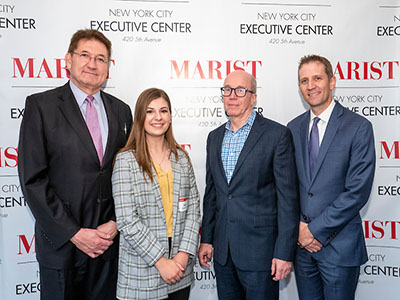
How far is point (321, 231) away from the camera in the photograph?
1.87 metres

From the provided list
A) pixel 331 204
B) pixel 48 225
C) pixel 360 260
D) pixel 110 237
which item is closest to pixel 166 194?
pixel 110 237

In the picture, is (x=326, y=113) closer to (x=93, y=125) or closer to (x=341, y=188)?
(x=341, y=188)

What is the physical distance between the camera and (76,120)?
1.91 metres

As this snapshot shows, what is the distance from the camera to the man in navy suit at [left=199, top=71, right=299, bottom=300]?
6.14 feet

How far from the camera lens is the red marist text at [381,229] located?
115 inches

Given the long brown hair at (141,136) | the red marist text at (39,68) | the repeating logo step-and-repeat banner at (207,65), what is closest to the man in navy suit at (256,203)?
the long brown hair at (141,136)

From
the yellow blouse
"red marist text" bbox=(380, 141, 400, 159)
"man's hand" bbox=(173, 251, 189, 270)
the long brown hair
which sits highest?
the long brown hair

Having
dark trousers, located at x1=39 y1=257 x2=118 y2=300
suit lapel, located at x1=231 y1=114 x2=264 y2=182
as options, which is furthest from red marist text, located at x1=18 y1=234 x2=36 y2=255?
suit lapel, located at x1=231 y1=114 x2=264 y2=182

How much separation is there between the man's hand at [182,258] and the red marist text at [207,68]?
5.24 feet

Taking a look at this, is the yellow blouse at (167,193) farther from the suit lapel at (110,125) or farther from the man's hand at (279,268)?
the man's hand at (279,268)

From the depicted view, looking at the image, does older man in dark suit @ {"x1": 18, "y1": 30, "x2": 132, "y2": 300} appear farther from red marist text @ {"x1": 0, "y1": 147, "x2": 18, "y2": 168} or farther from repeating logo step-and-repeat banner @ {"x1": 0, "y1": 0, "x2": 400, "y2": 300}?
red marist text @ {"x1": 0, "y1": 147, "x2": 18, "y2": 168}

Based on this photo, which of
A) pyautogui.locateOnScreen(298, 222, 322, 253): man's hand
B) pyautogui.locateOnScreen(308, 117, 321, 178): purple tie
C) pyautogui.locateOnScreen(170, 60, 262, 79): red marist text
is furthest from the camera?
pyautogui.locateOnScreen(170, 60, 262, 79): red marist text

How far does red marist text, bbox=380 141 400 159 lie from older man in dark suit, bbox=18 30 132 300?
7.85ft

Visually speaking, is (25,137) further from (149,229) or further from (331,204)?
(331,204)
